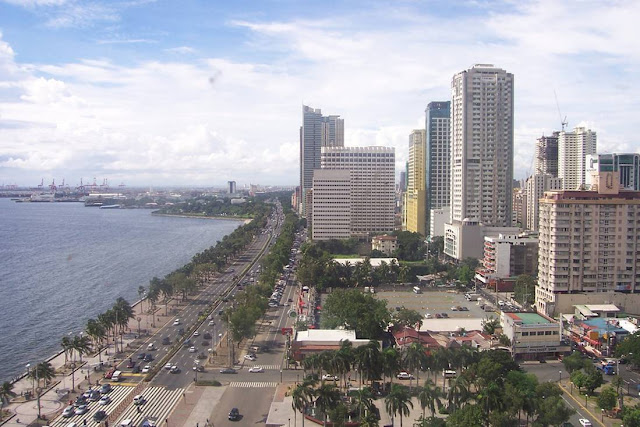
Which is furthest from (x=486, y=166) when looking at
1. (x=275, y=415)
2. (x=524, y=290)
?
(x=275, y=415)

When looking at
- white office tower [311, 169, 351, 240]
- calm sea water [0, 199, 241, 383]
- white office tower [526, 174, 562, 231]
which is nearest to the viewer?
calm sea water [0, 199, 241, 383]

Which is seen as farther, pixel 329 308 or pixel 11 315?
pixel 11 315

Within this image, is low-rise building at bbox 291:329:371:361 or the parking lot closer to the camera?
low-rise building at bbox 291:329:371:361

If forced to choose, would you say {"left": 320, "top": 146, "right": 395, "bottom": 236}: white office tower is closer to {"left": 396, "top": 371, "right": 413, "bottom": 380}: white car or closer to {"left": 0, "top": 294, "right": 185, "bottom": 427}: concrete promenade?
{"left": 0, "top": 294, "right": 185, "bottom": 427}: concrete promenade

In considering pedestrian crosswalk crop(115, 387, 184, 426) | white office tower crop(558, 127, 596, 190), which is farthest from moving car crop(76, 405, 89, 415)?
white office tower crop(558, 127, 596, 190)

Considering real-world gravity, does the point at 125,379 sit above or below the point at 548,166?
below

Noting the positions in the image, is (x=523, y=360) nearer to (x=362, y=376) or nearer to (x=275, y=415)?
(x=362, y=376)

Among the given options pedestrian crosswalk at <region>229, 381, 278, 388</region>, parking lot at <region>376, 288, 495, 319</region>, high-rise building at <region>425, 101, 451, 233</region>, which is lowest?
pedestrian crosswalk at <region>229, 381, 278, 388</region>

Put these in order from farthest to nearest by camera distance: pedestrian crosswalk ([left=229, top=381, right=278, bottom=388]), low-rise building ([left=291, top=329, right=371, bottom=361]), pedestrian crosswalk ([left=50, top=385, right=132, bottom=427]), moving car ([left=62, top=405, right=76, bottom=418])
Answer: low-rise building ([left=291, top=329, right=371, bottom=361]), pedestrian crosswalk ([left=229, top=381, right=278, bottom=388]), moving car ([left=62, top=405, right=76, bottom=418]), pedestrian crosswalk ([left=50, top=385, right=132, bottom=427])
